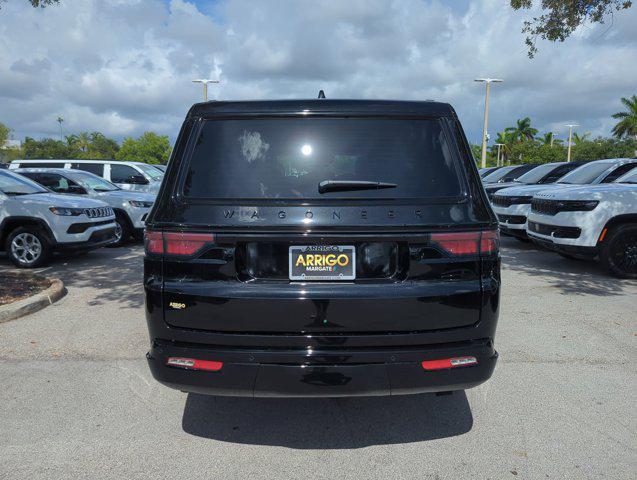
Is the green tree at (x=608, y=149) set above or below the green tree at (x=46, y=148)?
below

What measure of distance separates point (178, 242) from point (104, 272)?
5.82m

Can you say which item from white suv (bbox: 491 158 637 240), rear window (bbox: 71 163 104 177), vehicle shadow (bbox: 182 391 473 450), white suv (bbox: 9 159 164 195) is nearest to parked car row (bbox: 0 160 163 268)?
white suv (bbox: 9 159 164 195)

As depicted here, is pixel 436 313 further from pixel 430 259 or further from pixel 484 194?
pixel 484 194

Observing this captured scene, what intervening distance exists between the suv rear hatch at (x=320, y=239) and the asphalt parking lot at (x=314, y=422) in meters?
0.80

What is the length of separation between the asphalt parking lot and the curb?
490 millimetres

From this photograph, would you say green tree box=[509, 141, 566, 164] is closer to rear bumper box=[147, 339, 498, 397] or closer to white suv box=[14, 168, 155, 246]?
white suv box=[14, 168, 155, 246]

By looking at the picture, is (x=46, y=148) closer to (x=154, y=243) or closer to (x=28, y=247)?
(x=28, y=247)

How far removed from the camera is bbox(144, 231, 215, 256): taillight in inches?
101

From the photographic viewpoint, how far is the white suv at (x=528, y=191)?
351 inches

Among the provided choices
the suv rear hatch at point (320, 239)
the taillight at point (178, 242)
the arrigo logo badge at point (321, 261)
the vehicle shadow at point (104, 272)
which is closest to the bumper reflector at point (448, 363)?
the suv rear hatch at point (320, 239)

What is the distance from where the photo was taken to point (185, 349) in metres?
2.60

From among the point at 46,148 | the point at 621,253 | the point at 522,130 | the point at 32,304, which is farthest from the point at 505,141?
the point at 32,304

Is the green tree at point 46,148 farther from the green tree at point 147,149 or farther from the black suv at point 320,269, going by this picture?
the black suv at point 320,269

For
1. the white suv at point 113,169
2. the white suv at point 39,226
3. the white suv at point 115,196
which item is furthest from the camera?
the white suv at point 113,169
